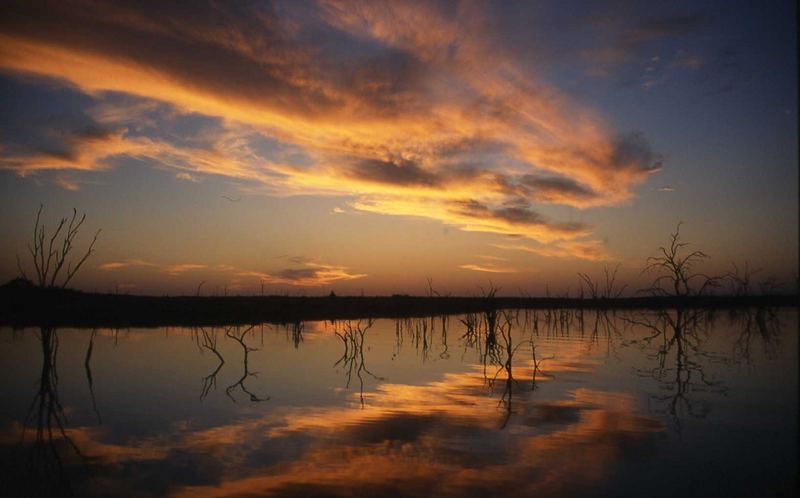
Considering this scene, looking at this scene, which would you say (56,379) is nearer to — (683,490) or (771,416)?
(683,490)

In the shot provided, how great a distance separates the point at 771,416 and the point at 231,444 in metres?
8.17

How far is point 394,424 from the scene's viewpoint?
26.9ft

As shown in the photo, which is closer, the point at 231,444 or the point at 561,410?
the point at 231,444

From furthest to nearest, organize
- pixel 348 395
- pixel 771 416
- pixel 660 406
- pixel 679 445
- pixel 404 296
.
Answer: pixel 404 296, pixel 348 395, pixel 660 406, pixel 771 416, pixel 679 445

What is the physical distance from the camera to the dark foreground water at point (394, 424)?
5887 millimetres

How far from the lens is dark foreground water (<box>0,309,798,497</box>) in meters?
5.89

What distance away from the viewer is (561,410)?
9078 millimetres

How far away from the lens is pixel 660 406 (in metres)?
9.35

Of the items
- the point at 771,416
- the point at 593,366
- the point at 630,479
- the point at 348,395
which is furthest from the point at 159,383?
the point at 771,416

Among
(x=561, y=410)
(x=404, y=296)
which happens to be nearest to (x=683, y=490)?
(x=561, y=410)

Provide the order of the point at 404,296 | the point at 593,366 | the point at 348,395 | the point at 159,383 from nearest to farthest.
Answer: the point at 348,395
the point at 159,383
the point at 593,366
the point at 404,296

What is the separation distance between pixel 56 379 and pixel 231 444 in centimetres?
656

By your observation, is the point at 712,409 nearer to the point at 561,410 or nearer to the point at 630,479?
the point at 561,410

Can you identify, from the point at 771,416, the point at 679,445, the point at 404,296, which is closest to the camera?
the point at 679,445
